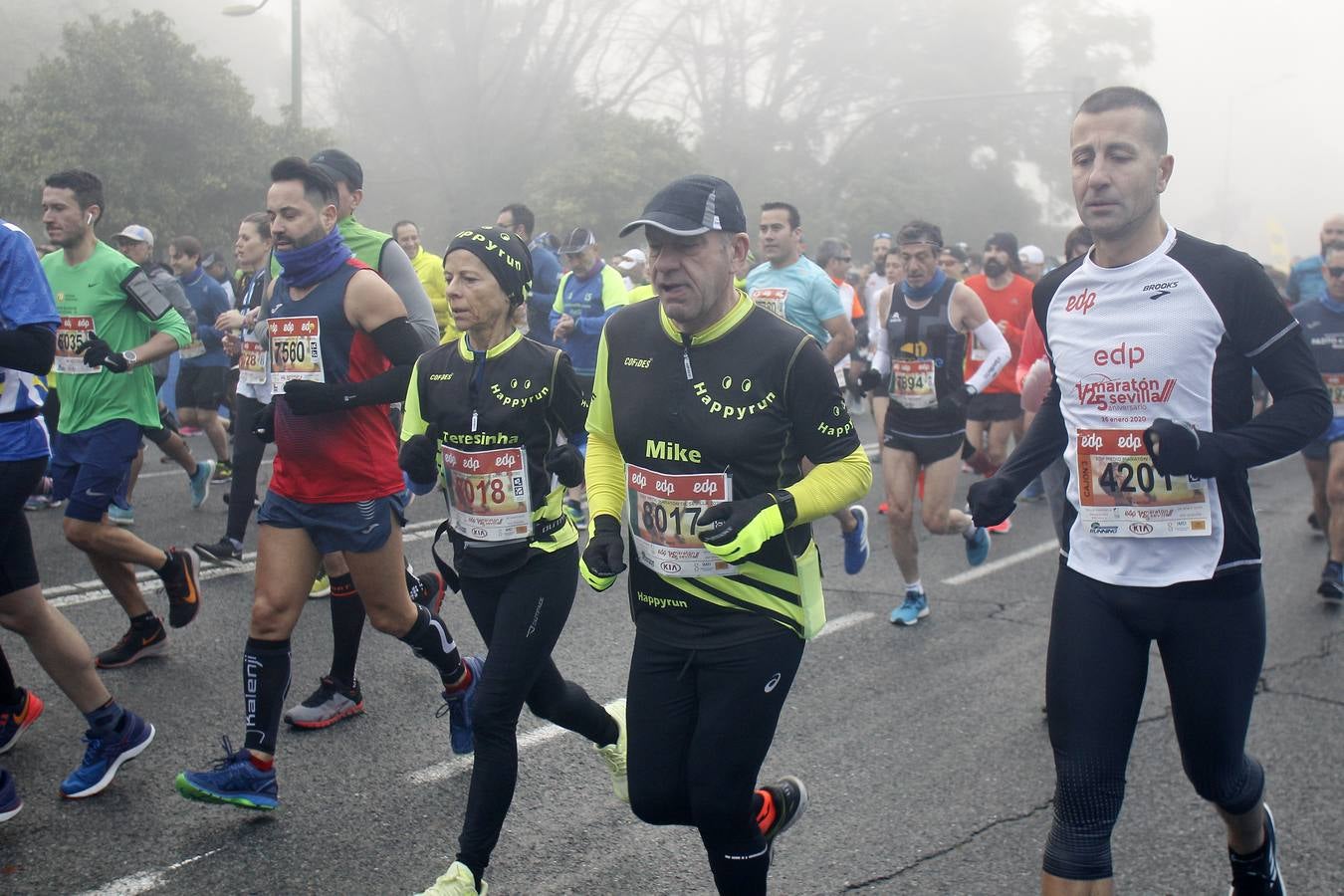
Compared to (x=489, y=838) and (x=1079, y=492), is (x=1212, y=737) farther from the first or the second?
(x=489, y=838)

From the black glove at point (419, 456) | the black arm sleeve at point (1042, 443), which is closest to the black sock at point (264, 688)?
the black glove at point (419, 456)

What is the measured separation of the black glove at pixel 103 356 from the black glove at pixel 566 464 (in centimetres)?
264

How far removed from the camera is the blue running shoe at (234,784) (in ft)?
13.3

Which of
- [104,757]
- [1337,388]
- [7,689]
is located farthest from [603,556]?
[1337,388]

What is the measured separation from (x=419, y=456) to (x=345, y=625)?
1.52 m

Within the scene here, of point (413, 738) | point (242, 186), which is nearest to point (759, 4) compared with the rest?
point (242, 186)

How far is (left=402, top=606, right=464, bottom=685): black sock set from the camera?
4.66 metres

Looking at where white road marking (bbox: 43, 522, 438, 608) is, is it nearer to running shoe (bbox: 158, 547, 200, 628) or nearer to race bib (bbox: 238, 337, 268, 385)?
running shoe (bbox: 158, 547, 200, 628)

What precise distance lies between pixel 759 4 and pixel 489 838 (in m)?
51.1

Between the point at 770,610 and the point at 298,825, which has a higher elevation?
the point at 770,610

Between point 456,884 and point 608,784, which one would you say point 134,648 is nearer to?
point 608,784

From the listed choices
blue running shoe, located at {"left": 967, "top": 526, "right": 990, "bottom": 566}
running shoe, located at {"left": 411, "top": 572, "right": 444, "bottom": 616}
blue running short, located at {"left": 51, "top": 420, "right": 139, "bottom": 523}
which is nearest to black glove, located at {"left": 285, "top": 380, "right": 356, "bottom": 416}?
running shoe, located at {"left": 411, "top": 572, "right": 444, "bottom": 616}

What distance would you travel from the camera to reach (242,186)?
73.6 ft

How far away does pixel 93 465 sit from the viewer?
570 centimetres
